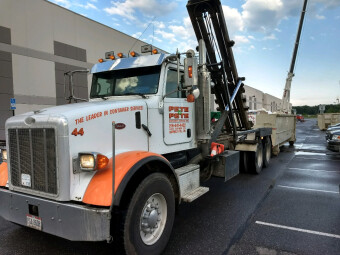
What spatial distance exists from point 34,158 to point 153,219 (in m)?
1.55

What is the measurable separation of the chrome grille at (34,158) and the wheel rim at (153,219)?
1063mm

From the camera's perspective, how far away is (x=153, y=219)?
3.22 metres

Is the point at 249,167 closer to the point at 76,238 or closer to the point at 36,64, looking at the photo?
the point at 76,238

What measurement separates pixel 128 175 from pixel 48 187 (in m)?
0.89

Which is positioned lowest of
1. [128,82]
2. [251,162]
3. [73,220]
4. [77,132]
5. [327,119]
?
[251,162]

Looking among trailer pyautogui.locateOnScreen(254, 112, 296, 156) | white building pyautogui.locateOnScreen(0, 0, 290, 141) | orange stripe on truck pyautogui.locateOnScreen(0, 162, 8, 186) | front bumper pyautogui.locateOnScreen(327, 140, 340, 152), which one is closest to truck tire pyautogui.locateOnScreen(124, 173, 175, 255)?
orange stripe on truck pyautogui.locateOnScreen(0, 162, 8, 186)

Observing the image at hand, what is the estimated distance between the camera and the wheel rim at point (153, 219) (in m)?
3.15

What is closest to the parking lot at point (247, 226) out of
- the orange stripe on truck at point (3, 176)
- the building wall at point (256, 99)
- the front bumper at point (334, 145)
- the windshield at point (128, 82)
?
the orange stripe on truck at point (3, 176)

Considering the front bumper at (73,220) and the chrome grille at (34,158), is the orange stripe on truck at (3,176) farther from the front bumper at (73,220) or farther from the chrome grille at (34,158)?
the front bumper at (73,220)

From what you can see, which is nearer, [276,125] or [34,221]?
[34,221]

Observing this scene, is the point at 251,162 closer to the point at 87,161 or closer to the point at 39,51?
the point at 87,161

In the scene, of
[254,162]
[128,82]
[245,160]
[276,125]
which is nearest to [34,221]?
[128,82]

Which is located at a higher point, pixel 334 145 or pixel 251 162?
pixel 334 145

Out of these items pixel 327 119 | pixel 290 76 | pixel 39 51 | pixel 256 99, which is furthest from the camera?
pixel 256 99
